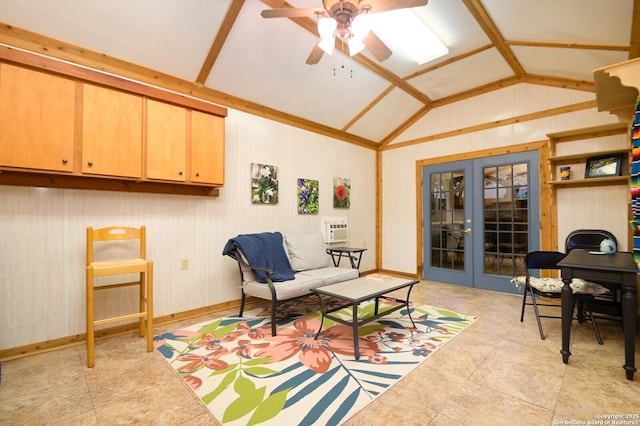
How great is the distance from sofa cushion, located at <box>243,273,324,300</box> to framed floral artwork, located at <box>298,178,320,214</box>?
1.41m

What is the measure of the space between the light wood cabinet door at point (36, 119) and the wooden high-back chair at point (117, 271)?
612 millimetres

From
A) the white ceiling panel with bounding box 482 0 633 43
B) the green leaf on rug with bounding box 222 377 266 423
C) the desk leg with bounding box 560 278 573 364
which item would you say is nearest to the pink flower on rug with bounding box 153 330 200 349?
the green leaf on rug with bounding box 222 377 266 423

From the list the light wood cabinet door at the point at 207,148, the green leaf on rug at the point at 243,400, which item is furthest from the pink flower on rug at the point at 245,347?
the light wood cabinet door at the point at 207,148

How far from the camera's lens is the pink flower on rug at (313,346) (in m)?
2.23

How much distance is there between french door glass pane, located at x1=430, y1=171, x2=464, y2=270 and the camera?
4676mm

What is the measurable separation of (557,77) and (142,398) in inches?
215

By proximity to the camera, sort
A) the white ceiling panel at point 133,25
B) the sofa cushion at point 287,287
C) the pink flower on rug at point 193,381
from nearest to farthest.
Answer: the pink flower on rug at point 193,381, the white ceiling panel at point 133,25, the sofa cushion at point 287,287

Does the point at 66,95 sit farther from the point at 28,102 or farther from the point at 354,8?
the point at 354,8

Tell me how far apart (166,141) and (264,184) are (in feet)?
4.47

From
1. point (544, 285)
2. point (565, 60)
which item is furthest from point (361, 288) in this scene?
point (565, 60)

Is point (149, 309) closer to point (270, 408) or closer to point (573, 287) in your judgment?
point (270, 408)

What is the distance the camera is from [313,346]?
245 cm

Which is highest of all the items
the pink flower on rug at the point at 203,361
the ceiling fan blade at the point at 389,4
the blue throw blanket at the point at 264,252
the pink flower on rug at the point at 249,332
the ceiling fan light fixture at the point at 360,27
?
the ceiling fan blade at the point at 389,4

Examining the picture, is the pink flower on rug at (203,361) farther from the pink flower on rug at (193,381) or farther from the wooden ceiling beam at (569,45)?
the wooden ceiling beam at (569,45)
